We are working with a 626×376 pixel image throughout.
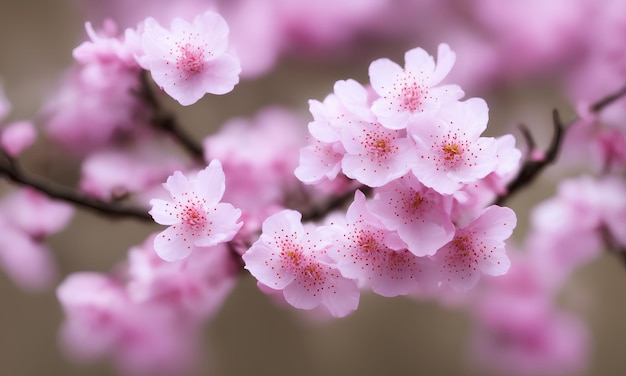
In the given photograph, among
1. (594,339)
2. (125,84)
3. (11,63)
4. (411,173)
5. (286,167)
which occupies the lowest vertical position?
(594,339)

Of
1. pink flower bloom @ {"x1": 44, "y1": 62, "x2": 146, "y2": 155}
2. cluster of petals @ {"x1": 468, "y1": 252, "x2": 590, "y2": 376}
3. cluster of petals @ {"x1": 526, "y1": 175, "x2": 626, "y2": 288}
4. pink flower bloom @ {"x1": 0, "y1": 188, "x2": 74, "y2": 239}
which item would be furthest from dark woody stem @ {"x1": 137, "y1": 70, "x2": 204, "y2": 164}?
cluster of petals @ {"x1": 468, "y1": 252, "x2": 590, "y2": 376}

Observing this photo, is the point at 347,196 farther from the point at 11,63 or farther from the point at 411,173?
the point at 11,63

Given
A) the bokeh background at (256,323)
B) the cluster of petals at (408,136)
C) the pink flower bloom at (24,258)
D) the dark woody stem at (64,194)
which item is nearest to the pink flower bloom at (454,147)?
the cluster of petals at (408,136)

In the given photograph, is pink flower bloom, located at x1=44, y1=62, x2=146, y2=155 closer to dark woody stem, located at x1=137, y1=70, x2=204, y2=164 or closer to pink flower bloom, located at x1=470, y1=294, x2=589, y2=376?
dark woody stem, located at x1=137, y1=70, x2=204, y2=164

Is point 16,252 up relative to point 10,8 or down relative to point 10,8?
down

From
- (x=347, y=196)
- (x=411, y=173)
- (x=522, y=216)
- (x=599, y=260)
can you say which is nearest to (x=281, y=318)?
(x=522, y=216)

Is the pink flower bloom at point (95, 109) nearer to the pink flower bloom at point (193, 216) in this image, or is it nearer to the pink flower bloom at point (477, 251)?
the pink flower bloom at point (193, 216)
